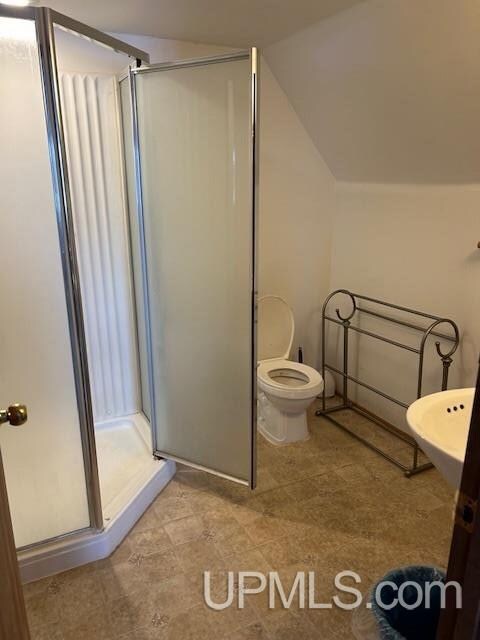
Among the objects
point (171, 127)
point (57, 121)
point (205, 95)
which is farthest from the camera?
point (171, 127)

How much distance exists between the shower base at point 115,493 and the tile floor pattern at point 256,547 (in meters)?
0.05

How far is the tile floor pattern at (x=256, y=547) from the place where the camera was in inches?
68.9

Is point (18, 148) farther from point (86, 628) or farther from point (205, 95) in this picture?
point (86, 628)

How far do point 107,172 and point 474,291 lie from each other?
79.6 inches

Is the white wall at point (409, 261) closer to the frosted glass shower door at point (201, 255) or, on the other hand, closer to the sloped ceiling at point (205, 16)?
the sloped ceiling at point (205, 16)

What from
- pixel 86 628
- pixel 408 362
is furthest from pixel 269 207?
pixel 86 628

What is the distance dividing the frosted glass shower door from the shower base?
0.58 ft

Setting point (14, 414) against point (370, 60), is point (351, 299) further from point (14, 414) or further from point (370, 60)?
point (14, 414)

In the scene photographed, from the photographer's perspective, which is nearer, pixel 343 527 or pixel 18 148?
pixel 18 148

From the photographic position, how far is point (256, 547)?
2.10 m

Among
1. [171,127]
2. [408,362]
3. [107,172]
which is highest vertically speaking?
[171,127]

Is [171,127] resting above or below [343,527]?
above

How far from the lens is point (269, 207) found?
3.14m

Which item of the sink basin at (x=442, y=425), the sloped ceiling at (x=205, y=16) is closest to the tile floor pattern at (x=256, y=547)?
the sink basin at (x=442, y=425)
